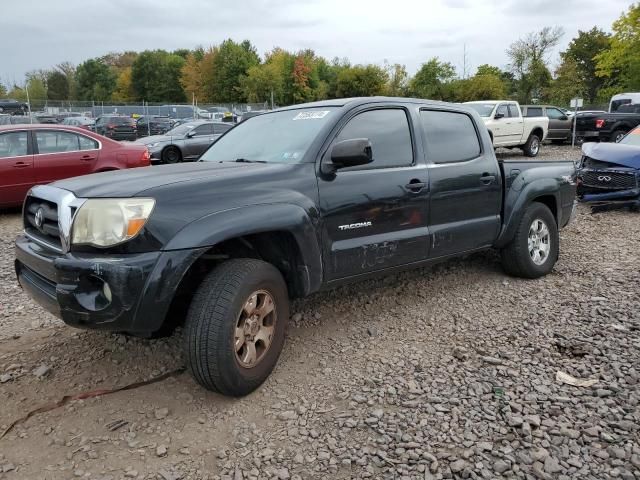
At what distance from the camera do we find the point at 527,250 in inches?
197

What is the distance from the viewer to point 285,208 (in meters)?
3.15

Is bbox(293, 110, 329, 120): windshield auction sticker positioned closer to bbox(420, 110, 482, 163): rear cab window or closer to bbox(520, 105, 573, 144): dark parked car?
bbox(420, 110, 482, 163): rear cab window

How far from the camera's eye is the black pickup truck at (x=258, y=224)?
2.73 meters

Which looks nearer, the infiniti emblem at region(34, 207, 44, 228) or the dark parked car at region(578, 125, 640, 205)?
the infiniti emblem at region(34, 207, 44, 228)

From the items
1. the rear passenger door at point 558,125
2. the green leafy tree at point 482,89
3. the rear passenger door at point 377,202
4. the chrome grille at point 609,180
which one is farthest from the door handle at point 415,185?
the green leafy tree at point 482,89

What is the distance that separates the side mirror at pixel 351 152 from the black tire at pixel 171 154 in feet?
40.2

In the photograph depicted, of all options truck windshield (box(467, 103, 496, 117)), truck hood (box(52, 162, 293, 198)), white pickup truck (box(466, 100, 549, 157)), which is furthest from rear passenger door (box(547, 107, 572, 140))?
truck hood (box(52, 162, 293, 198))

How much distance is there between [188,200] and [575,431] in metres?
2.37

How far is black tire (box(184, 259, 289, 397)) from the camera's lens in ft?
9.19

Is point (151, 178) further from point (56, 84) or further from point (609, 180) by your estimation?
point (56, 84)

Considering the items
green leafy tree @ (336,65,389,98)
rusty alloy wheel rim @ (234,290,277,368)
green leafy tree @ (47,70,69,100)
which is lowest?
rusty alloy wheel rim @ (234,290,277,368)

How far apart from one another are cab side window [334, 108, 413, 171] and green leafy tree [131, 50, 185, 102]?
83.8 metres

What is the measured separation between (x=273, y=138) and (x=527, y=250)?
2.72 metres

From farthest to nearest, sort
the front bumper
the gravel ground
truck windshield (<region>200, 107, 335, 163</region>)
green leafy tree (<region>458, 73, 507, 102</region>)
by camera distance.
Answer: green leafy tree (<region>458, 73, 507, 102</region>)
truck windshield (<region>200, 107, 335, 163</region>)
the front bumper
the gravel ground
